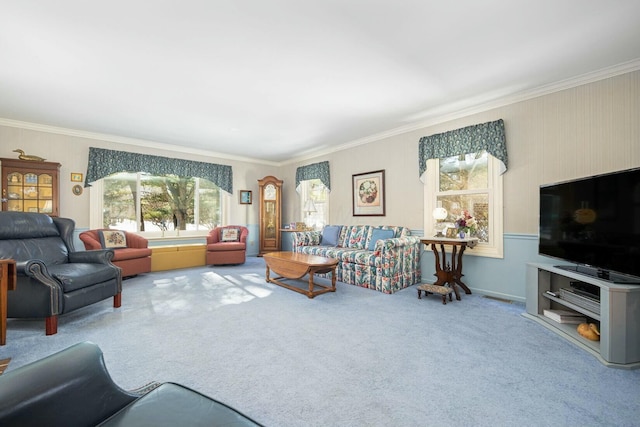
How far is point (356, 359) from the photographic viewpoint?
193cm

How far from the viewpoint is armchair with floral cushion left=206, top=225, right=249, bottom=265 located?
517 centimetres

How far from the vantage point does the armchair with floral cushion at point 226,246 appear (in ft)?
17.0

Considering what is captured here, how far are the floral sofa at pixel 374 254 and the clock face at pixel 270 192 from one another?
1.86 meters

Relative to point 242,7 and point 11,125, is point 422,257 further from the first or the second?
point 11,125

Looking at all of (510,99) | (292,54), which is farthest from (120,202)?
(510,99)

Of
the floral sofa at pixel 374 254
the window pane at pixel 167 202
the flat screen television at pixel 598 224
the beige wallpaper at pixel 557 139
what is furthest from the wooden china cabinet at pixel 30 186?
the flat screen television at pixel 598 224

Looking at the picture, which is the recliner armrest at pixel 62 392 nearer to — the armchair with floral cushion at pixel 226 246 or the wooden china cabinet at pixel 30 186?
the armchair with floral cushion at pixel 226 246

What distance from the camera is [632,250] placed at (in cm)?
188

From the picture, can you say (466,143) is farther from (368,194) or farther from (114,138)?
(114,138)

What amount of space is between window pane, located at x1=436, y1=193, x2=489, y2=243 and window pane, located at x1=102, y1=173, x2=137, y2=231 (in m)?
5.27

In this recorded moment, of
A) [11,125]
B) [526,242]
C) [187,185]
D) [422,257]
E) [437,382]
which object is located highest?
[11,125]

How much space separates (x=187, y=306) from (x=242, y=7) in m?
2.79

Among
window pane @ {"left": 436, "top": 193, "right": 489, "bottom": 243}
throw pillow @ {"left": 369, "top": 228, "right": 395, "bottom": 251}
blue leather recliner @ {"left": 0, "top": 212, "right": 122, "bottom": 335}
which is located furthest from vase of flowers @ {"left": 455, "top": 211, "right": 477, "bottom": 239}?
blue leather recliner @ {"left": 0, "top": 212, "right": 122, "bottom": 335}

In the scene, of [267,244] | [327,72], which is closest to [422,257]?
[327,72]
